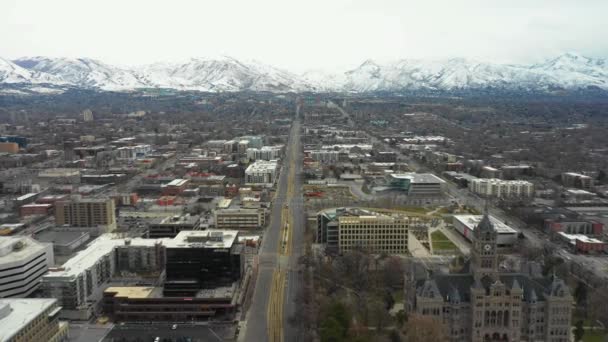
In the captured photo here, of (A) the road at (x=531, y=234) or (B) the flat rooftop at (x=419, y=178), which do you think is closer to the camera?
(A) the road at (x=531, y=234)

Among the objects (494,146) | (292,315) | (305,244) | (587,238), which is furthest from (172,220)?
(494,146)

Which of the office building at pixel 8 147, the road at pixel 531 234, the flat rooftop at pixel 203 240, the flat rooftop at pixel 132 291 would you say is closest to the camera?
the flat rooftop at pixel 132 291

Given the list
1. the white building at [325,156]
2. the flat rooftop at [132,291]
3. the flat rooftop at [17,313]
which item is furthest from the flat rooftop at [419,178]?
the flat rooftop at [17,313]

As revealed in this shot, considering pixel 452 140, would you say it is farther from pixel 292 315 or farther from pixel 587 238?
pixel 292 315

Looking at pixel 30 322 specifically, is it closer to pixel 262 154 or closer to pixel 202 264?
pixel 202 264

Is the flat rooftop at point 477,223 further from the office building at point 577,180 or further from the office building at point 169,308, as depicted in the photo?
the office building at point 577,180

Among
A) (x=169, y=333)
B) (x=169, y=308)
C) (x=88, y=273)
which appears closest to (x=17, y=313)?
(x=88, y=273)

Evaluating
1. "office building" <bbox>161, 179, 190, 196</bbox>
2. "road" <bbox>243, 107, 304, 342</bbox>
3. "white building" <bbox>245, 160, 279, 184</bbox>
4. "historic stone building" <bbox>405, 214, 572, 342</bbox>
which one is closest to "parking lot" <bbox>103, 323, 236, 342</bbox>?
"road" <bbox>243, 107, 304, 342</bbox>
